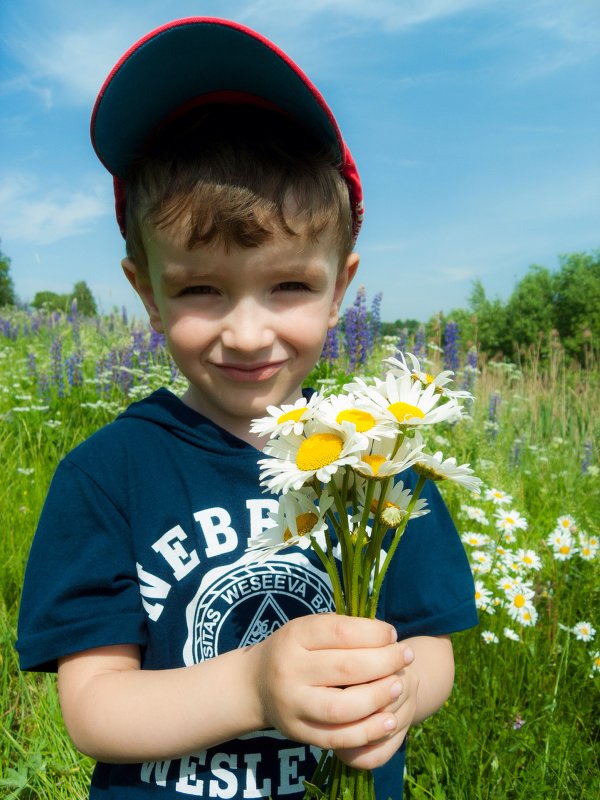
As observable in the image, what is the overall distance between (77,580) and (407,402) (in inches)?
28.0

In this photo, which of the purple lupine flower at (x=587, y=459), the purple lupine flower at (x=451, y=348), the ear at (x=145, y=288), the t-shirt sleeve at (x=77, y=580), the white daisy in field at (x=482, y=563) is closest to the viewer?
the t-shirt sleeve at (x=77, y=580)

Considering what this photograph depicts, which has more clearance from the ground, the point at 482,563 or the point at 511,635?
the point at 482,563

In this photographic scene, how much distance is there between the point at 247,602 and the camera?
1265 millimetres

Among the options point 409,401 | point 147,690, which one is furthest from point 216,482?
point 409,401

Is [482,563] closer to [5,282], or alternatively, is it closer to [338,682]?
[338,682]

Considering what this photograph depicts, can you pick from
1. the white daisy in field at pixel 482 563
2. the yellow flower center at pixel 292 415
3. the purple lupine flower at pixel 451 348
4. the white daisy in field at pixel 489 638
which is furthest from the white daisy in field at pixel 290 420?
the purple lupine flower at pixel 451 348

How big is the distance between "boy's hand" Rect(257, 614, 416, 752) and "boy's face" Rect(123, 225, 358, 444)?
0.57 meters

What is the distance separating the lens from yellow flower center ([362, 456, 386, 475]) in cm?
75

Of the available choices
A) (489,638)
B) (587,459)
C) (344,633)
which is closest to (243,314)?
(344,633)

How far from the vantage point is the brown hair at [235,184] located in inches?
49.4

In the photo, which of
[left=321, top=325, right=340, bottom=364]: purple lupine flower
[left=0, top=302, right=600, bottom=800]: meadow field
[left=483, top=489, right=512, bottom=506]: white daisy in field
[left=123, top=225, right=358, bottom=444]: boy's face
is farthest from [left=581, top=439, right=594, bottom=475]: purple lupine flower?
[left=123, top=225, right=358, bottom=444]: boy's face

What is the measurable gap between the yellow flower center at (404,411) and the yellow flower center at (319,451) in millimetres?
72

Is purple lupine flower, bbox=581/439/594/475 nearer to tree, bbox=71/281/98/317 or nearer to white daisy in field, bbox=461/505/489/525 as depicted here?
white daisy in field, bbox=461/505/489/525

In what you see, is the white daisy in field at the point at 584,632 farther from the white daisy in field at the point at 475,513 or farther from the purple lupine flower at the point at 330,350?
the purple lupine flower at the point at 330,350
